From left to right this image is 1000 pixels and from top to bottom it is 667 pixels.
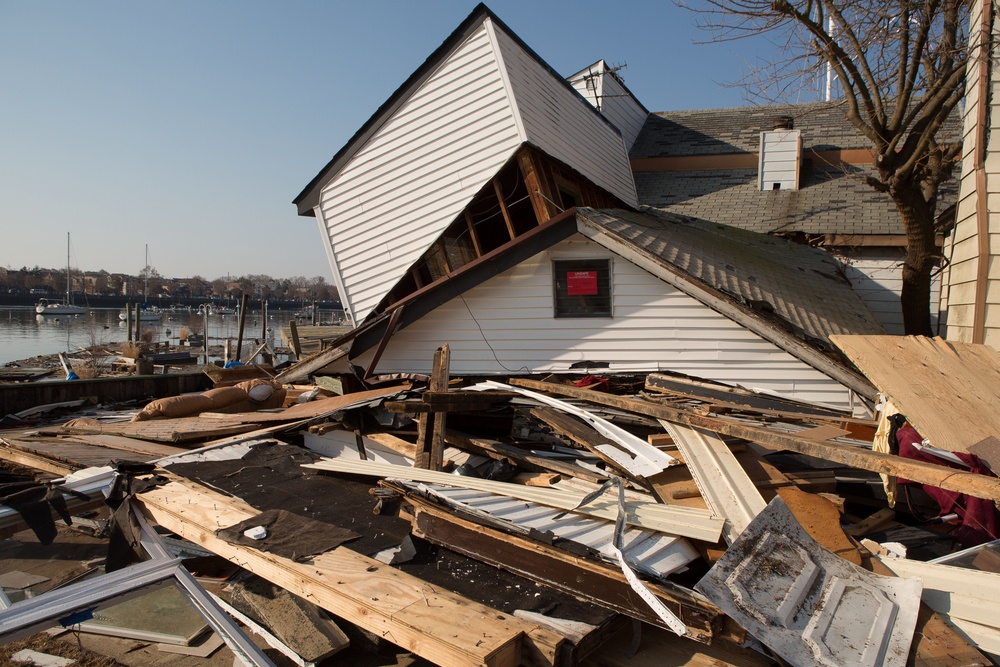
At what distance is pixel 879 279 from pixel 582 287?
8.47 m

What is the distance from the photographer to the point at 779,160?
16797 mm

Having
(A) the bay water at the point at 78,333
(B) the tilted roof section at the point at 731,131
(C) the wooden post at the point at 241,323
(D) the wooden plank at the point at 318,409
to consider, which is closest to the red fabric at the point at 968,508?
(D) the wooden plank at the point at 318,409

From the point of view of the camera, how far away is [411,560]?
14.1 ft

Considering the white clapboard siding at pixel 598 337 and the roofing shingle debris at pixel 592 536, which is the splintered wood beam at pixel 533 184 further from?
the roofing shingle debris at pixel 592 536

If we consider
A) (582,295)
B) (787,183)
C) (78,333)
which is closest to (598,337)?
(582,295)

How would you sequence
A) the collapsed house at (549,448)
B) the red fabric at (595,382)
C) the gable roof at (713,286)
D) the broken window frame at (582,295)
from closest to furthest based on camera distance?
the collapsed house at (549,448) < the gable roof at (713,286) < the red fabric at (595,382) < the broken window frame at (582,295)

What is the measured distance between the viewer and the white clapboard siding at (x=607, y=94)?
1881 cm

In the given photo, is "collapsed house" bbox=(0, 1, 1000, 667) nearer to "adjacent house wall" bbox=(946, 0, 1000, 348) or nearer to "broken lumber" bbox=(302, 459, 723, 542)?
"broken lumber" bbox=(302, 459, 723, 542)

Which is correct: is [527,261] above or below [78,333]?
above

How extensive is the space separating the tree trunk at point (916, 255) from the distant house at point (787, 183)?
149 centimetres

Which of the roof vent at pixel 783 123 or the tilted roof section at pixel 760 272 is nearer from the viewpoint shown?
the tilted roof section at pixel 760 272

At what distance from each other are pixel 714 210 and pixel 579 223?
8.78 m

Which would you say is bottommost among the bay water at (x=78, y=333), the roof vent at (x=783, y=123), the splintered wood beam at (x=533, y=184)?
the bay water at (x=78, y=333)

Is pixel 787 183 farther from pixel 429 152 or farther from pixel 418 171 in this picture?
pixel 418 171
